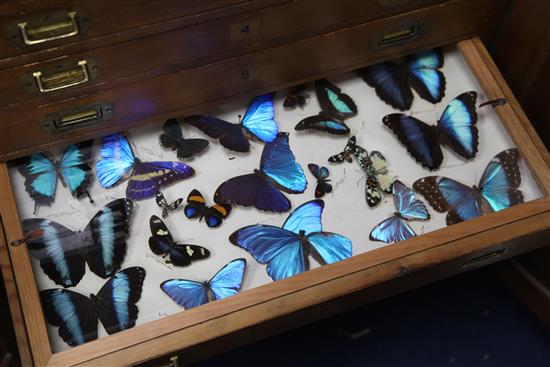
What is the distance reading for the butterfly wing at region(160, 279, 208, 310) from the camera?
96 centimetres

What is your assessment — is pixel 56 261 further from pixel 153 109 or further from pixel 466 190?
pixel 466 190

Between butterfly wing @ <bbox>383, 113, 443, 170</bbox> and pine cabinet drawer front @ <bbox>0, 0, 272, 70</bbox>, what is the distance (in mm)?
332

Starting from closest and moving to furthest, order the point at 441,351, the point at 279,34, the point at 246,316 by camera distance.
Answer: the point at 246,316 < the point at 279,34 < the point at 441,351

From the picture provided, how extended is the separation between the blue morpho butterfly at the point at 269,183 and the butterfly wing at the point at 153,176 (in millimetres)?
68

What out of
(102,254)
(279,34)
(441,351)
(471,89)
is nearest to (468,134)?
(471,89)

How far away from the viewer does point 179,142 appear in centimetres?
111

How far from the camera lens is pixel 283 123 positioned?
1146 mm

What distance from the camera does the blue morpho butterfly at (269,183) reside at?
1.06 m

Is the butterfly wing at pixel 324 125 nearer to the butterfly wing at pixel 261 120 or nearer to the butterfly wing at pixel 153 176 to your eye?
the butterfly wing at pixel 261 120

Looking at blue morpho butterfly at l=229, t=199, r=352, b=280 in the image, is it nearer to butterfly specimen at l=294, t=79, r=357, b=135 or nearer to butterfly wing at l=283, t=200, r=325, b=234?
butterfly wing at l=283, t=200, r=325, b=234

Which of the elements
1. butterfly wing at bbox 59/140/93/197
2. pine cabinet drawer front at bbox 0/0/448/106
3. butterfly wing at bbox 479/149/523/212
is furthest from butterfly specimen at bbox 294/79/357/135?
butterfly wing at bbox 59/140/93/197

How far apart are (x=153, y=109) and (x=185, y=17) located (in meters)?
0.19

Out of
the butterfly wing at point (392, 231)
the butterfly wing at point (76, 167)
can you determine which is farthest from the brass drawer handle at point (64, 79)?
the butterfly wing at point (392, 231)

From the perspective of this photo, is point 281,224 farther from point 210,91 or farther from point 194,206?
point 210,91
